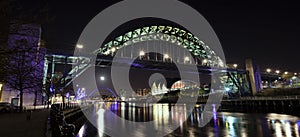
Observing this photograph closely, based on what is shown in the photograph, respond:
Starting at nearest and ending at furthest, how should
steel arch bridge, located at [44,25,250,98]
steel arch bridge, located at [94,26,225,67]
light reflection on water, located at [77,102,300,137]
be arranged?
light reflection on water, located at [77,102,300,137] → steel arch bridge, located at [44,25,250,98] → steel arch bridge, located at [94,26,225,67]

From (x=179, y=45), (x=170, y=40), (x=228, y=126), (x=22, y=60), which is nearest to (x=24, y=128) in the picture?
(x=22, y=60)

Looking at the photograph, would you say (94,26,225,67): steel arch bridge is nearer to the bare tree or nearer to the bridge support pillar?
the bridge support pillar

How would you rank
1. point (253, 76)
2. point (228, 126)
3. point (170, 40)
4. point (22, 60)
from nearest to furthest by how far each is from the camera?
point (22, 60) → point (228, 126) → point (253, 76) → point (170, 40)

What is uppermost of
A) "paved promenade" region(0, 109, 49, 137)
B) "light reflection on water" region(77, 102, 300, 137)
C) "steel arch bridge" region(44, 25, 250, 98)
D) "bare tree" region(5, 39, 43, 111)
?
"steel arch bridge" region(44, 25, 250, 98)

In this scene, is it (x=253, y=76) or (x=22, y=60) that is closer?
(x=22, y=60)

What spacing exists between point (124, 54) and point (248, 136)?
43619 mm

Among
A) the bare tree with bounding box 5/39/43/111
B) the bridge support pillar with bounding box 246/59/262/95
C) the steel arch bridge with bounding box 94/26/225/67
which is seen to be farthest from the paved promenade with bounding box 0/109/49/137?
the bridge support pillar with bounding box 246/59/262/95

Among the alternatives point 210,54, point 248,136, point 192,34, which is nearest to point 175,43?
point 192,34

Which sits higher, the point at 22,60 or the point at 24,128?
the point at 22,60

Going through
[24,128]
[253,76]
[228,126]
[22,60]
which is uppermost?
[253,76]

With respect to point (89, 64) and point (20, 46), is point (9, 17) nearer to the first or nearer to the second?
point (20, 46)

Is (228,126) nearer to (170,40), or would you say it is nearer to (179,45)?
(170,40)

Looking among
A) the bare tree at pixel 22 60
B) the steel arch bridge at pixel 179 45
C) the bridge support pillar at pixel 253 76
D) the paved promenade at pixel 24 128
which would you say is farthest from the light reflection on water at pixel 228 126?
the bridge support pillar at pixel 253 76

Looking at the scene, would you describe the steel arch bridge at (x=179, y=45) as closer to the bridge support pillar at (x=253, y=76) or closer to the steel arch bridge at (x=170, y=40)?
the steel arch bridge at (x=170, y=40)
